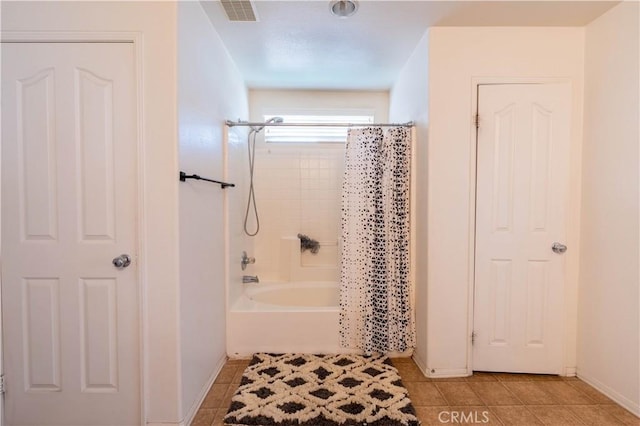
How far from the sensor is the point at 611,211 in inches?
70.6

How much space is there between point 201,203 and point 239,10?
1.19 metres

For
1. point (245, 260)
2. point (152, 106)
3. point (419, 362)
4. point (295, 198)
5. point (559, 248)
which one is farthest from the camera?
point (295, 198)

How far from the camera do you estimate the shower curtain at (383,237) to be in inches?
87.7

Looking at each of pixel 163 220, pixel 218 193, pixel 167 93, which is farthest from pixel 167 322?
pixel 167 93

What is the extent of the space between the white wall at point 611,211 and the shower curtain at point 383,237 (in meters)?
1.11

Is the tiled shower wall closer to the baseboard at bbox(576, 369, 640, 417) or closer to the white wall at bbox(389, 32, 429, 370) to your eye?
the white wall at bbox(389, 32, 429, 370)

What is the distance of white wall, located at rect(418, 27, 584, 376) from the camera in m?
1.99

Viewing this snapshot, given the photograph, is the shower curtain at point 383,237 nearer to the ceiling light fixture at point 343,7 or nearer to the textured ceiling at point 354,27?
the textured ceiling at point 354,27

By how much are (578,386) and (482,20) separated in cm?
240

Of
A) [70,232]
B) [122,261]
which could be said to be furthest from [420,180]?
[70,232]

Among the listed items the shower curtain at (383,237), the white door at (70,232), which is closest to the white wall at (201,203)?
the white door at (70,232)

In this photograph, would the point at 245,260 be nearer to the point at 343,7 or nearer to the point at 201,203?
the point at 201,203

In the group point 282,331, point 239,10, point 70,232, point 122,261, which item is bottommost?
point 282,331

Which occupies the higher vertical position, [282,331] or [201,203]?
[201,203]
